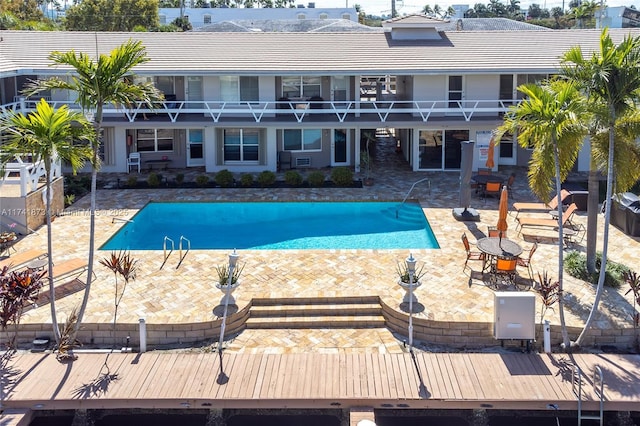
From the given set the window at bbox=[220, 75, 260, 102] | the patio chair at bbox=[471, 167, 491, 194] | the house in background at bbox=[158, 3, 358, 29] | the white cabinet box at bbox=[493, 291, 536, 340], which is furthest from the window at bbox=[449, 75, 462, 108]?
the house in background at bbox=[158, 3, 358, 29]

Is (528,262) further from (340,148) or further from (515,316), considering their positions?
(340,148)

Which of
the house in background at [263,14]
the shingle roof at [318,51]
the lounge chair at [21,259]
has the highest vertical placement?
the house in background at [263,14]

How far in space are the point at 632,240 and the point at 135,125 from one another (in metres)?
19.4

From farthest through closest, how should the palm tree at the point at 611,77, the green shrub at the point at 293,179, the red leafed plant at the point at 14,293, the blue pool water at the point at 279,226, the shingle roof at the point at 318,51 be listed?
the shingle roof at the point at 318,51 < the green shrub at the point at 293,179 < the blue pool water at the point at 279,226 < the red leafed plant at the point at 14,293 < the palm tree at the point at 611,77

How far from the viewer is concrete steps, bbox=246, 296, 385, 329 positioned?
535 inches

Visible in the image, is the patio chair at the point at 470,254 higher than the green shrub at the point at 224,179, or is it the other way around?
the green shrub at the point at 224,179

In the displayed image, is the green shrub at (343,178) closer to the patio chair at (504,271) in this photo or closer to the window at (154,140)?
the window at (154,140)

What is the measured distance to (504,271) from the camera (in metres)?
14.9

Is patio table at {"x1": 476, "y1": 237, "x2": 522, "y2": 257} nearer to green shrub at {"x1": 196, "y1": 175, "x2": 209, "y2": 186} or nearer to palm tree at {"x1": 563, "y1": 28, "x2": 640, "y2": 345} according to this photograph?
palm tree at {"x1": 563, "y1": 28, "x2": 640, "y2": 345}

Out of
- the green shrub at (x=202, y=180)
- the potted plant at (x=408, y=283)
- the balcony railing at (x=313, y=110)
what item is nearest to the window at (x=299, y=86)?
the balcony railing at (x=313, y=110)

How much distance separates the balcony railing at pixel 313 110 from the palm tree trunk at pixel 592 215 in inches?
447

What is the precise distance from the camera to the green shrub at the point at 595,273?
1487 centimetres

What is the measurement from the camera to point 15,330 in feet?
41.1

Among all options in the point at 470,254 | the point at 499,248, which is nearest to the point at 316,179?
the point at 470,254
